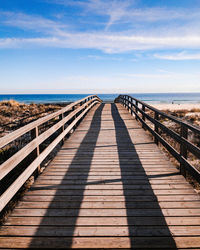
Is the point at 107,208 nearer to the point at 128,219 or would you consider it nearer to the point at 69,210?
the point at 128,219

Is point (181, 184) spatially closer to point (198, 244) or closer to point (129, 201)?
point (129, 201)

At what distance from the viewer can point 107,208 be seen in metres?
3.05

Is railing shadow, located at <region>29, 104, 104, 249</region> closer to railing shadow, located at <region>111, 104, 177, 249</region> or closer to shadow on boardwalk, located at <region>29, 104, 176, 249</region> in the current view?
shadow on boardwalk, located at <region>29, 104, 176, 249</region>

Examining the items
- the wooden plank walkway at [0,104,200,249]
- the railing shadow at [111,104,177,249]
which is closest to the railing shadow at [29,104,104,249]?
the wooden plank walkway at [0,104,200,249]

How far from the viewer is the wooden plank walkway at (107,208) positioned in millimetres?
2424

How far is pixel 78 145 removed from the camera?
21.1 feet

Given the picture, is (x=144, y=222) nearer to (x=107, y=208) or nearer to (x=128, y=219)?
(x=128, y=219)

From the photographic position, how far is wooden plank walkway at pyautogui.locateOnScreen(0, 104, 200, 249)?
2.42m

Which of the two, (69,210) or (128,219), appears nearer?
(128,219)

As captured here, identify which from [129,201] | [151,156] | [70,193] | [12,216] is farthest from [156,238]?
[151,156]

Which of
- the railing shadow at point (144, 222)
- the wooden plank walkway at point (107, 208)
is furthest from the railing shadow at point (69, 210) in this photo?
the railing shadow at point (144, 222)

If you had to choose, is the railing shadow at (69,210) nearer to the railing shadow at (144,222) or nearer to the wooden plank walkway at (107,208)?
the wooden plank walkway at (107,208)

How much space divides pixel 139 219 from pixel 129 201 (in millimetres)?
454

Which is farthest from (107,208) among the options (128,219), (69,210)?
(69,210)
